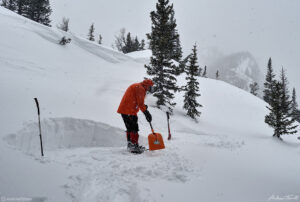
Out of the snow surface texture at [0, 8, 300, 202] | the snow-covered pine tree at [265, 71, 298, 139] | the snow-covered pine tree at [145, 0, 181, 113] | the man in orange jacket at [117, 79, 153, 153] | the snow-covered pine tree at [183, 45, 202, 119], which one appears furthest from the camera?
the snow-covered pine tree at [183, 45, 202, 119]

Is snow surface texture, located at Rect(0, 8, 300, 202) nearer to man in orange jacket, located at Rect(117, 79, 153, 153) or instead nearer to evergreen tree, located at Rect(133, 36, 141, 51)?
man in orange jacket, located at Rect(117, 79, 153, 153)

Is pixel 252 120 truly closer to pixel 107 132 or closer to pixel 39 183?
pixel 107 132

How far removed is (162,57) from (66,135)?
10.4m

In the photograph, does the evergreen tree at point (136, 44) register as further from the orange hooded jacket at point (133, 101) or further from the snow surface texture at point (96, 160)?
the orange hooded jacket at point (133, 101)

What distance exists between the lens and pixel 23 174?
2.87 metres

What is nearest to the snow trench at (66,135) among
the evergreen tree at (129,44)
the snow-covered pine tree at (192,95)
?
the snow-covered pine tree at (192,95)

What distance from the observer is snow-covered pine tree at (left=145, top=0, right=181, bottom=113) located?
13820mm

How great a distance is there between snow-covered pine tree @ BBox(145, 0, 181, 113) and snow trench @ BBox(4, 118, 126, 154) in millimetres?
7435

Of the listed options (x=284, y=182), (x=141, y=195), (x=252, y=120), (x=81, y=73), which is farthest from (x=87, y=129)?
(x=252, y=120)

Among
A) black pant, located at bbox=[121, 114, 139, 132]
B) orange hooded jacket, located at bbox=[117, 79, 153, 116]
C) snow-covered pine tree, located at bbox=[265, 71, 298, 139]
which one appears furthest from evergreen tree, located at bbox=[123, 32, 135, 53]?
black pant, located at bbox=[121, 114, 139, 132]

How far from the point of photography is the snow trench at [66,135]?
15.1 ft

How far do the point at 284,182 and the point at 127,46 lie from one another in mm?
47526

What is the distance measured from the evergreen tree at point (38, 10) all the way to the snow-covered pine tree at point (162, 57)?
28508 millimetres

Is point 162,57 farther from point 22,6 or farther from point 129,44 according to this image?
point 22,6
